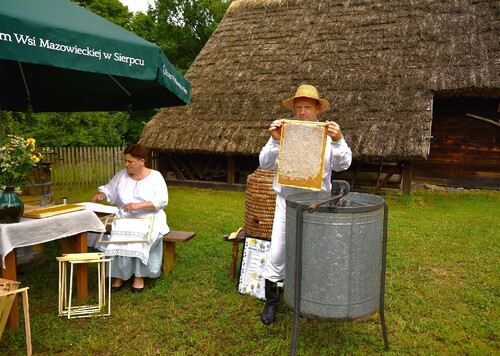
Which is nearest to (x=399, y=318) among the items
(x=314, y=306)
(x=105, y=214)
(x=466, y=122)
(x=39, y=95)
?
(x=314, y=306)

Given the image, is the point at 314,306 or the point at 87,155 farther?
the point at 87,155

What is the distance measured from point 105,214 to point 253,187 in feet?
6.76

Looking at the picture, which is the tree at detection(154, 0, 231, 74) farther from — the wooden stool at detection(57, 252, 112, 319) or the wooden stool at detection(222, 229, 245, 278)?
the wooden stool at detection(57, 252, 112, 319)

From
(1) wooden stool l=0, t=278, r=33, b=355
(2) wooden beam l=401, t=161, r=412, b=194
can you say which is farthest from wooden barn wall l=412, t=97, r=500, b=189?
(1) wooden stool l=0, t=278, r=33, b=355

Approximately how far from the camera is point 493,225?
6430mm

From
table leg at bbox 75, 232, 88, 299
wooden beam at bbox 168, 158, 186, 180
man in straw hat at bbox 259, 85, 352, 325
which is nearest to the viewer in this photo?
man in straw hat at bbox 259, 85, 352, 325

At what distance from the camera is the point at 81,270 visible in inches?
138

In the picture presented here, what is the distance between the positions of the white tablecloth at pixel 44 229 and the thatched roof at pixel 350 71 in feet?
19.8

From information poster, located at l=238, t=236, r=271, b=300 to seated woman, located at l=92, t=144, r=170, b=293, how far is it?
880 millimetres

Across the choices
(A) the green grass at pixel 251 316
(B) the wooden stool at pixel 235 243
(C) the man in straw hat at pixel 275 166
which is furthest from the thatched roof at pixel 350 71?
(C) the man in straw hat at pixel 275 166

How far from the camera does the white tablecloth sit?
2.81 meters

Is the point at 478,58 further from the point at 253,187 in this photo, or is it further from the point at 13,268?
the point at 13,268

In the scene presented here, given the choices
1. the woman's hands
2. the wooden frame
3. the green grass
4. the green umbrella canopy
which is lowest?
the green grass

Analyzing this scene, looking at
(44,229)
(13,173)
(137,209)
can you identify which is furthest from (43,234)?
(137,209)
